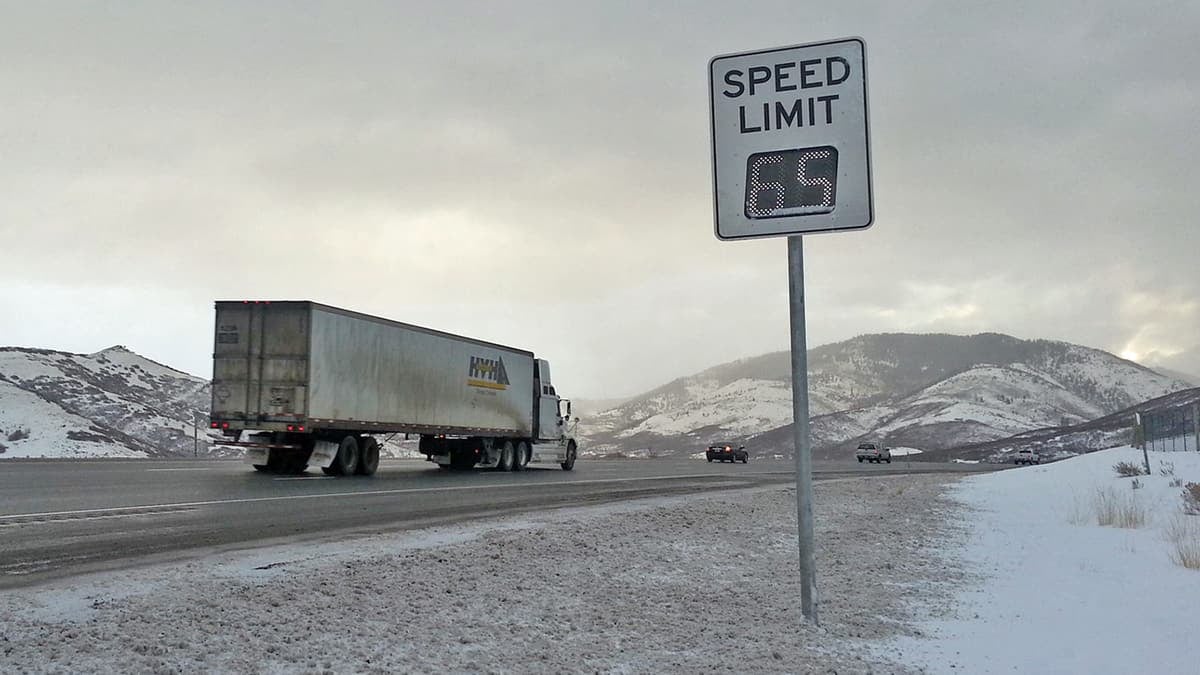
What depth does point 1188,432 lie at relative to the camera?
4312 centimetres

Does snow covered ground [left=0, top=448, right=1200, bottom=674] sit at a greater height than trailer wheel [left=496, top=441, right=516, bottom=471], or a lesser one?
lesser

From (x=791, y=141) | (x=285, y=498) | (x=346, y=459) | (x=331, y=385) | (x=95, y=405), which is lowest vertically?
(x=285, y=498)

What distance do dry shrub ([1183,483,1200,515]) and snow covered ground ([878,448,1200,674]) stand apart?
0.29m

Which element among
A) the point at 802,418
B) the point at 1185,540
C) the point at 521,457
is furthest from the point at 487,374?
the point at 802,418

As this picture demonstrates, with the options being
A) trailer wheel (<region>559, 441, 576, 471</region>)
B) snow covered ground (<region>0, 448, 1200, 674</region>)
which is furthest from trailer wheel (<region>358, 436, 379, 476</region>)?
snow covered ground (<region>0, 448, 1200, 674</region>)

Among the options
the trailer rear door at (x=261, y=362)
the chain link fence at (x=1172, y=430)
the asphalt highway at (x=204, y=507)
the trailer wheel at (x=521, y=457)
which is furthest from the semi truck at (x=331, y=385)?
the chain link fence at (x=1172, y=430)

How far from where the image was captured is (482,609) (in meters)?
6.34

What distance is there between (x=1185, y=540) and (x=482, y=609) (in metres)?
10.3

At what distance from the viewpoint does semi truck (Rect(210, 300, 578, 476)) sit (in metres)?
22.6

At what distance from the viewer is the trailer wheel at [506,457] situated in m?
32.0

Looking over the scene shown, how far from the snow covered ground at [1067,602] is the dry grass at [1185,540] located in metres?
0.08

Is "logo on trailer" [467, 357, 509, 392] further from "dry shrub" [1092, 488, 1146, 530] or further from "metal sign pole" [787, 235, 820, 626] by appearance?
"metal sign pole" [787, 235, 820, 626]

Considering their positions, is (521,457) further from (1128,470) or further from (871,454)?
(871,454)

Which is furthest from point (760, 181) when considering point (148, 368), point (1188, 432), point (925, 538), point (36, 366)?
point (148, 368)
